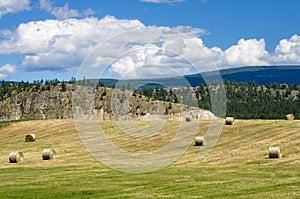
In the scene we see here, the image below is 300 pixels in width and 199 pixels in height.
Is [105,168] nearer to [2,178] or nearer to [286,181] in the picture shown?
[2,178]

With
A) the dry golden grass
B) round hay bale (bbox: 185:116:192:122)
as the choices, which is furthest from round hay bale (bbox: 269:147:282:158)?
round hay bale (bbox: 185:116:192:122)

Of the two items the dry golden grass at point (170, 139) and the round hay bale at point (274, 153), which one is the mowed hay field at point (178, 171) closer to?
the dry golden grass at point (170, 139)

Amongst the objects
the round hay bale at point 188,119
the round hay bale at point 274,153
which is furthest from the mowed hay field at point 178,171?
the round hay bale at point 188,119

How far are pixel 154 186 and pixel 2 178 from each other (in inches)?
437

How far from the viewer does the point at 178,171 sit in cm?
3503

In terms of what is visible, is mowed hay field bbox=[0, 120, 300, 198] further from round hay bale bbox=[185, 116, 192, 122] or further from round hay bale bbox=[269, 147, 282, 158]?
round hay bale bbox=[185, 116, 192, 122]

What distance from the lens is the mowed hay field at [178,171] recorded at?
26.6m

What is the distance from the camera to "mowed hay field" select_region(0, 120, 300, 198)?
2661cm

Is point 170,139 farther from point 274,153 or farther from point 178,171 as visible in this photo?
point 178,171

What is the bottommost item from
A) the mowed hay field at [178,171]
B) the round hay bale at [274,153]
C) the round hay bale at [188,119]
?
the mowed hay field at [178,171]

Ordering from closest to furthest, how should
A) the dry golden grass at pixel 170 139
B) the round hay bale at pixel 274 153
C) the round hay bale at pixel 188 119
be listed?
the round hay bale at pixel 274 153
the dry golden grass at pixel 170 139
the round hay bale at pixel 188 119

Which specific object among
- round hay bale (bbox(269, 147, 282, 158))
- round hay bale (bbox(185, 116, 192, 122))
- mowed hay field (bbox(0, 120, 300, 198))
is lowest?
mowed hay field (bbox(0, 120, 300, 198))

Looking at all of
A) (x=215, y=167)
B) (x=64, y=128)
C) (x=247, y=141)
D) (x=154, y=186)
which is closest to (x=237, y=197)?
(x=154, y=186)

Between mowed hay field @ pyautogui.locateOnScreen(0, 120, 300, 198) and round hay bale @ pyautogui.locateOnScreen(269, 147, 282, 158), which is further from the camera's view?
round hay bale @ pyautogui.locateOnScreen(269, 147, 282, 158)
